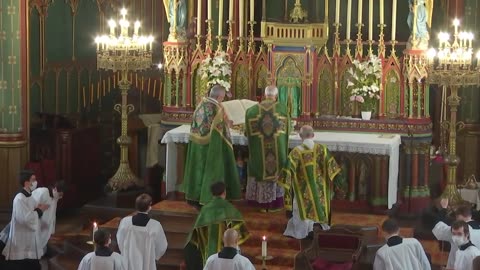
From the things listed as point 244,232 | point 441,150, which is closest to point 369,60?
point 441,150

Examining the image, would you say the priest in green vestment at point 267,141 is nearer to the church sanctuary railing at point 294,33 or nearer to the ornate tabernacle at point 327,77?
the ornate tabernacle at point 327,77

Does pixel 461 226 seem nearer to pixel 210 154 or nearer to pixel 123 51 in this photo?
pixel 210 154

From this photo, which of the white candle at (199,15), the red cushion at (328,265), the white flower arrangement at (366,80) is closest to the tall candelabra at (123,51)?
the white candle at (199,15)

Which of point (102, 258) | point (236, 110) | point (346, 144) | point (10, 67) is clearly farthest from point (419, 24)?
point (102, 258)

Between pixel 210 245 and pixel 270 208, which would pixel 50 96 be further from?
pixel 210 245

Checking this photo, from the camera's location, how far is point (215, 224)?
10977 millimetres

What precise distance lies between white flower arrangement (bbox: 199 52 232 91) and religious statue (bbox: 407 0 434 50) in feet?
8.89

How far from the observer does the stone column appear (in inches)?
607

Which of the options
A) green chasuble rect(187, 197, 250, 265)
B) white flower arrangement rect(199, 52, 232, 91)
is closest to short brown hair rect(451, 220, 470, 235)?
green chasuble rect(187, 197, 250, 265)

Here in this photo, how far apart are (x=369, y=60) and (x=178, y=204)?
345 cm

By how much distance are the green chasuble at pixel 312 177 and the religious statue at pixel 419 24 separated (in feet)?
9.54

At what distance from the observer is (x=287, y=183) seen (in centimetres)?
1307

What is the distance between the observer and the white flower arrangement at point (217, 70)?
15375mm

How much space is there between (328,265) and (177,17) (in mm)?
5323
